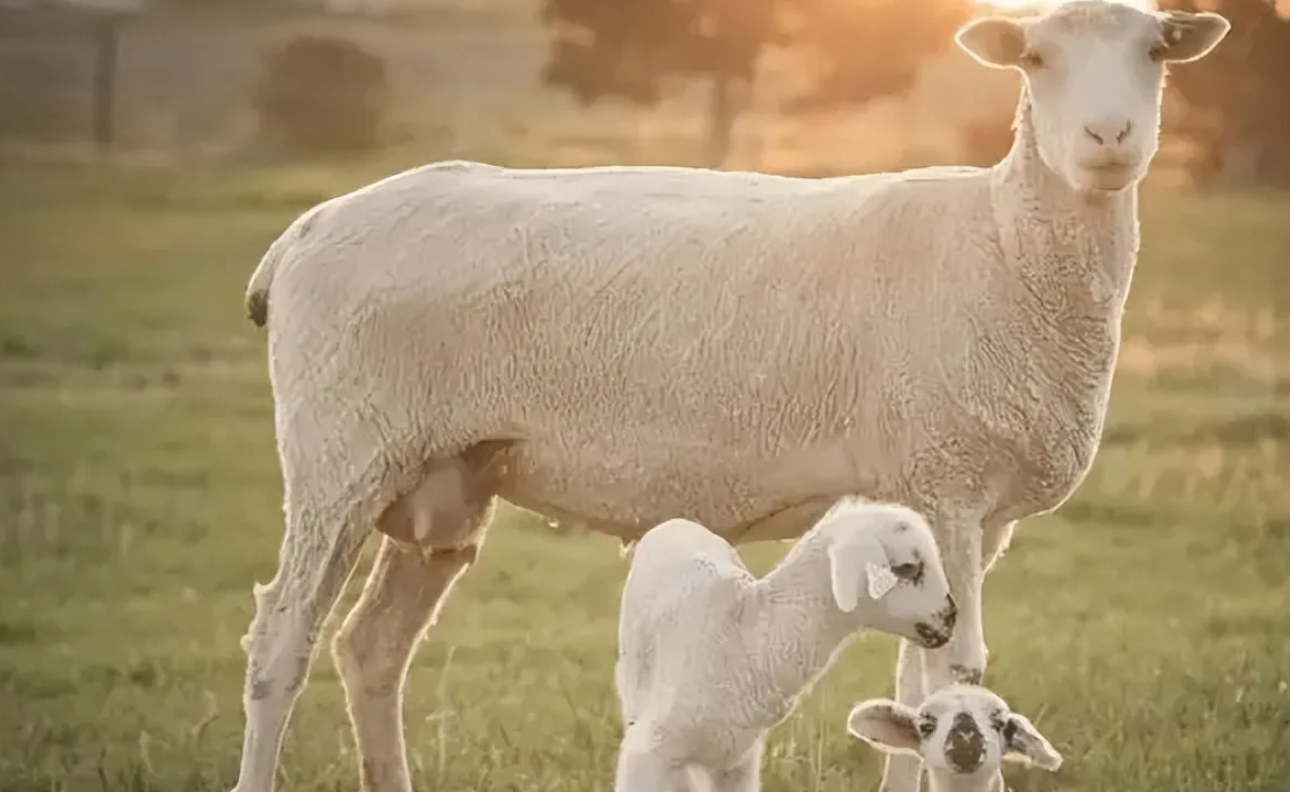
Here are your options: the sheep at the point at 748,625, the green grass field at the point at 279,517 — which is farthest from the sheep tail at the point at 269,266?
the green grass field at the point at 279,517

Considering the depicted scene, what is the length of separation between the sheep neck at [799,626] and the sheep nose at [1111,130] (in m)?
0.50

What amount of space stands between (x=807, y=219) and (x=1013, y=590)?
4.04ft

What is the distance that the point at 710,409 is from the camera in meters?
2.11

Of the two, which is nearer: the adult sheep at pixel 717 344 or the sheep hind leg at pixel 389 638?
the adult sheep at pixel 717 344

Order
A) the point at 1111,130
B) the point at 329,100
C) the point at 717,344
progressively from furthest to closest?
the point at 329,100 < the point at 717,344 < the point at 1111,130

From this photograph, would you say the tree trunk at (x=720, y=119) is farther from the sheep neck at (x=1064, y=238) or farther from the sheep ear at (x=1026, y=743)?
the sheep ear at (x=1026, y=743)

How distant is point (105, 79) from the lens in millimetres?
3227

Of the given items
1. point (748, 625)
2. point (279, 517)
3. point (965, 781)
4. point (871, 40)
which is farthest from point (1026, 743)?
point (279, 517)

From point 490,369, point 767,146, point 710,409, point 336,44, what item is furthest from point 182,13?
point 710,409

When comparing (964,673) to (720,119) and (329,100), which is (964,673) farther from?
(329,100)

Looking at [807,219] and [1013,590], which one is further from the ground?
[807,219]

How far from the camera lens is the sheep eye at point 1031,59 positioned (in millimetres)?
1946

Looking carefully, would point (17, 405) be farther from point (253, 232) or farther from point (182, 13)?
point (182, 13)

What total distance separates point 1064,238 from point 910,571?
478 millimetres
